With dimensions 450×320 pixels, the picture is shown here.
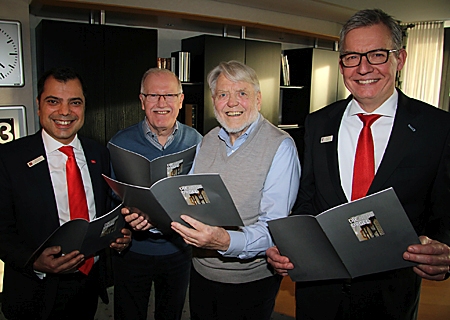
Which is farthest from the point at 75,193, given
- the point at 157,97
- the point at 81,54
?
the point at 81,54

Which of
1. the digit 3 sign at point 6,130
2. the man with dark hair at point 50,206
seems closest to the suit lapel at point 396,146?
the man with dark hair at point 50,206

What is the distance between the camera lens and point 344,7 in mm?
4895

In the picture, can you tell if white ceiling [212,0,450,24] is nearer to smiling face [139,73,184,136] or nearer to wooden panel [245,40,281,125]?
wooden panel [245,40,281,125]

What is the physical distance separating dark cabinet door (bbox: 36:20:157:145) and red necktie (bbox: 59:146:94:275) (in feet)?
5.20

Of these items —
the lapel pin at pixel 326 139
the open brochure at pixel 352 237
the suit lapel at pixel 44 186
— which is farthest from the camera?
the suit lapel at pixel 44 186

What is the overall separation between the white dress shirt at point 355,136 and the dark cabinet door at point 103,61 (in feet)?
7.69

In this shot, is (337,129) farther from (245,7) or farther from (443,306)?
(245,7)

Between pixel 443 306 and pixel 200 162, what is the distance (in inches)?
105

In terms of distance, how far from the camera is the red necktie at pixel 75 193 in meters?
1.66

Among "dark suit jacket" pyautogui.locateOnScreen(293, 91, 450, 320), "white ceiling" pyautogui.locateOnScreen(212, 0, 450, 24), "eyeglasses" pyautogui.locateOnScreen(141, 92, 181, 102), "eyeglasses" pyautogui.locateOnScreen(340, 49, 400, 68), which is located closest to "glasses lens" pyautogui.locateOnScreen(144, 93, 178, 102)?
"eyeglasses" pyautogui.locateOnScreen(141, 92, 181, 102)

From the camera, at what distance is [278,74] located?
4.55 metres

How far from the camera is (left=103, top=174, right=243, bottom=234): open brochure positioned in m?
1.25

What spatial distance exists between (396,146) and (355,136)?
17 cm

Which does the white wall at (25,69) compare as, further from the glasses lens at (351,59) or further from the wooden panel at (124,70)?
the glasses lens at (351,59)
